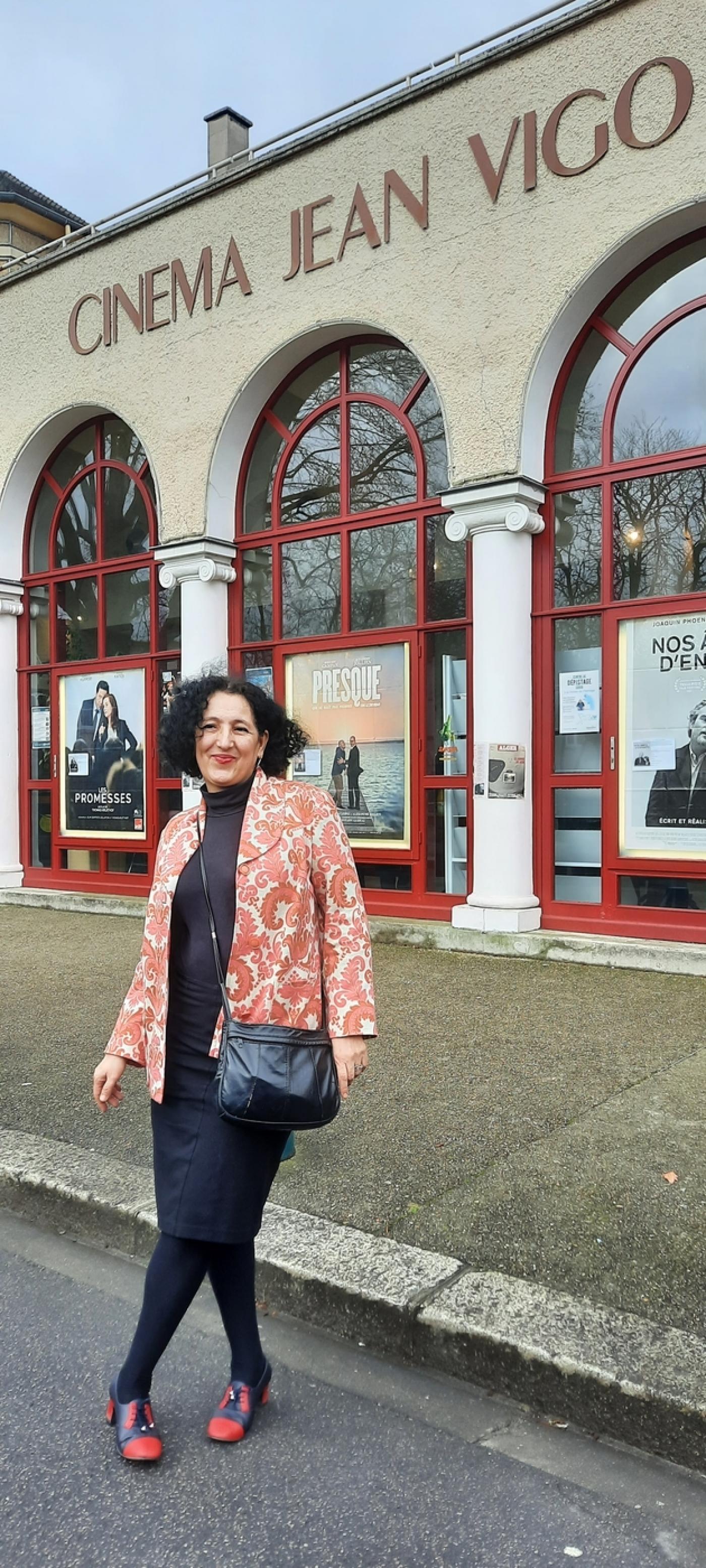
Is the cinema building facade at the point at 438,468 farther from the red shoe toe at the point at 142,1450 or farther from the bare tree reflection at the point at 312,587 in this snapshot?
the red shoe toe at the point at 142,1450

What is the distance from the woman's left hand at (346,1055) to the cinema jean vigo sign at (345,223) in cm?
719

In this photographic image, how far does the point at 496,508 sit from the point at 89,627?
5.26m

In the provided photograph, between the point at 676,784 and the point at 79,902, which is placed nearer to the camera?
the point at 676,784

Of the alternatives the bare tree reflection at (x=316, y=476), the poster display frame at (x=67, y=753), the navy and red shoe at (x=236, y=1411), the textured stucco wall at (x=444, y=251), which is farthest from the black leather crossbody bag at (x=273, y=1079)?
the poster display frame at (x=67, y=753)

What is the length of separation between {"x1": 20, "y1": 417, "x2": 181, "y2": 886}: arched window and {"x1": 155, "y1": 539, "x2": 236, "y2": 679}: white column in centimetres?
57

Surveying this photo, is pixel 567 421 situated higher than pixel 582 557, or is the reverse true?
pixel 567 421

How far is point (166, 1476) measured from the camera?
240 cm

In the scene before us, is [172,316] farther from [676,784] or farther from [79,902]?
[676,784]

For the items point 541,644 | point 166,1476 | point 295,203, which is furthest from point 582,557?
point 166,1476

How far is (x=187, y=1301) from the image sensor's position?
2.53m

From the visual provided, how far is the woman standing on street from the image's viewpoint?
98.2 inches

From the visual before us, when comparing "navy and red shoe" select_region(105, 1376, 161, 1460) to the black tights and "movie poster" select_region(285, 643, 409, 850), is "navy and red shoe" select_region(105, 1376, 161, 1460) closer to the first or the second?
the black tights

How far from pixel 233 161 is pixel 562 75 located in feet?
11.3

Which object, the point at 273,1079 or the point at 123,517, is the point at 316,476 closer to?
the point at 123,517
